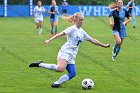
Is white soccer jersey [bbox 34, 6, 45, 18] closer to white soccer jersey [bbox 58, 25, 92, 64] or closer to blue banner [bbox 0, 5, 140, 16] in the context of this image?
white soccer jersey [bbox 58, 25, 92, 64]

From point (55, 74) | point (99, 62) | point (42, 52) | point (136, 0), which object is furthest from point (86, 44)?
point (136, 0)

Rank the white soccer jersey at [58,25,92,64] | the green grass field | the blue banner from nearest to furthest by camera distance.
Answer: the white soccer jersey at [58,25,92,64] → the green grass field → the blue banner

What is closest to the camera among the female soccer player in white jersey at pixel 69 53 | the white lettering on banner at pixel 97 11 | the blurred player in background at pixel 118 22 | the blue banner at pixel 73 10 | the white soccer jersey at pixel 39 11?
the female soccer player in white jersey at pixel 69 53

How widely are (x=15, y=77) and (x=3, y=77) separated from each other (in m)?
0.34

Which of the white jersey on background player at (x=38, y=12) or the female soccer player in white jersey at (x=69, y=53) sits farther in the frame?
the white jersey on background player at (x=38, y=12)

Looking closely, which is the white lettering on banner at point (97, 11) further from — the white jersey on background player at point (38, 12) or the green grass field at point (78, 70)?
the green grass field at point (78, 70)

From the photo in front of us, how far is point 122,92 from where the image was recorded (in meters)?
11.9

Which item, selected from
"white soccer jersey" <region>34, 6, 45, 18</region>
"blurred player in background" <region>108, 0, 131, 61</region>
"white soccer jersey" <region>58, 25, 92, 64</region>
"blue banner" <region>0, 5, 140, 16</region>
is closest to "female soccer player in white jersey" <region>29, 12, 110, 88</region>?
"white soccer jersey" <region>58, 25, 92, 64</region>

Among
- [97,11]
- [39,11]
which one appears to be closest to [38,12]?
[39,11]

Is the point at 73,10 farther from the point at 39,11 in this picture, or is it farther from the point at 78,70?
the point at 78,70

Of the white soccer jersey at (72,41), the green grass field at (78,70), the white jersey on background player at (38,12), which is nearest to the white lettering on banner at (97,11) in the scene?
the white jersey on background player at (38,12)

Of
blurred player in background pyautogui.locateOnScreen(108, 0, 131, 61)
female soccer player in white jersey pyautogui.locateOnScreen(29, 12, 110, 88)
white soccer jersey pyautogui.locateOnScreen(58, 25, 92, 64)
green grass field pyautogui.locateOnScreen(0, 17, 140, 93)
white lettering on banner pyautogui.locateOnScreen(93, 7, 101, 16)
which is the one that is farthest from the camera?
white lettering on banner pyautogui.locateOnScreen(93, 7, 101, 16)

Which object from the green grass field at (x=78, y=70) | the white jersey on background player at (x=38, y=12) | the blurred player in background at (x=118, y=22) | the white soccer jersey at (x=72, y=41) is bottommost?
the white jersey on background player at (x=38, y=12)

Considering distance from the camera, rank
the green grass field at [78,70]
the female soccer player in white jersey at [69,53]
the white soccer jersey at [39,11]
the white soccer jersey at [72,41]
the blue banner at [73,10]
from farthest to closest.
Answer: the blue banner at [73,10] < the white soccer jersey at [39,11] < the green grass field at [78,70] < the white soccer jersey at [72,41] < the female soccer player in white jersey at [69,53]
